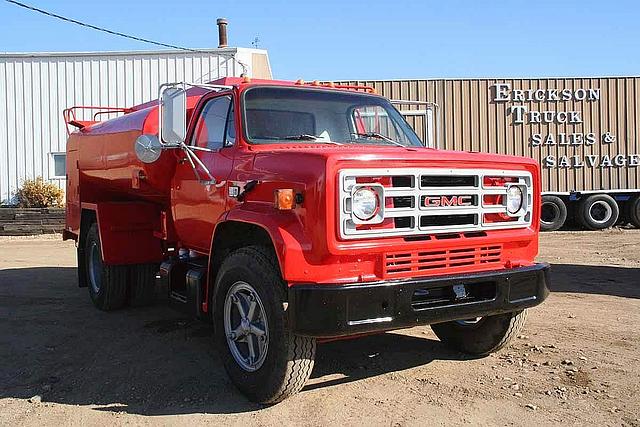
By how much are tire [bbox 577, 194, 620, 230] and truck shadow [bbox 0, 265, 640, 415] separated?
9.56 metres

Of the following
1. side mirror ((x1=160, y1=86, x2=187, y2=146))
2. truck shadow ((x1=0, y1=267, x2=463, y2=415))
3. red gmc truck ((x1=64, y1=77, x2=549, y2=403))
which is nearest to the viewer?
red gmc truck ((x1=64, y1=77, x2=549, y2=403))

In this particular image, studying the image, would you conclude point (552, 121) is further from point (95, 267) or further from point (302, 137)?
point (302, 137)

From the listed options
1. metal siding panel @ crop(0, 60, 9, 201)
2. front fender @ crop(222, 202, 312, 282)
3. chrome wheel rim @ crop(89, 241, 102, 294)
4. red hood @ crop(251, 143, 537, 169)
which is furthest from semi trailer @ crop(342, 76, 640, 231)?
front fender @ crop(222, 202, 312, 282)

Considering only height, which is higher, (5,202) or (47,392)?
(5,202)

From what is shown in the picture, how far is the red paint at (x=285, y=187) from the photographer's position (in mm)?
3791

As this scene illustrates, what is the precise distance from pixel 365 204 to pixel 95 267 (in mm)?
4962

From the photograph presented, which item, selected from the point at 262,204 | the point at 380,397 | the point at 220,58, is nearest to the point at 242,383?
the point at 380,397

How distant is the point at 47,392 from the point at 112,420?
33.5 inches

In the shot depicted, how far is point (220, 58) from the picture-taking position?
1905cm

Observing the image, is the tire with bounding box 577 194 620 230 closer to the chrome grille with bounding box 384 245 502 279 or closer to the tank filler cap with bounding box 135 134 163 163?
the chrome grille with bounding box 384 245 502 279

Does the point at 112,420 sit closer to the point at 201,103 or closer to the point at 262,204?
the point at 262,204

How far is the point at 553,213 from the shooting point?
1664cm

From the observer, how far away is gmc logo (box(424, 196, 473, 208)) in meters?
4.09

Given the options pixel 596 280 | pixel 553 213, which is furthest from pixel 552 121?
pixel 596 280
